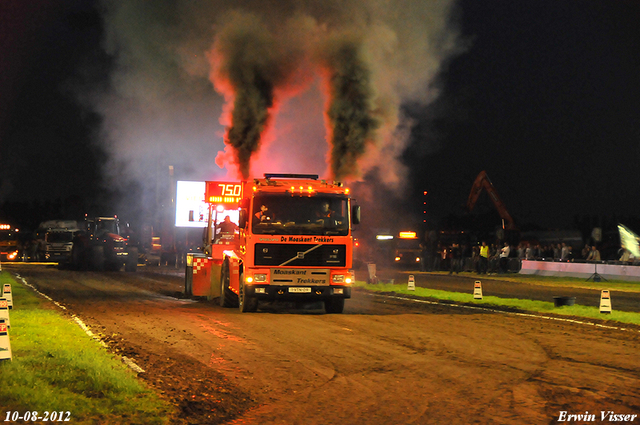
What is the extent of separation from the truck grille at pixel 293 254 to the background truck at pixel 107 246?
24.0 m

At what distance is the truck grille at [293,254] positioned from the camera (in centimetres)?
1615

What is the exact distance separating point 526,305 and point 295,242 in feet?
23.6

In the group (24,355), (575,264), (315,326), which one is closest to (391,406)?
(24,355)

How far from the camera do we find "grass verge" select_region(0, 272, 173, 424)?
6723mm

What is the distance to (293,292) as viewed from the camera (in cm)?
1620

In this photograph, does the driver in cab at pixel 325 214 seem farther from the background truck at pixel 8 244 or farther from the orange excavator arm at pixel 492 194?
the background truck at pixel 8 244

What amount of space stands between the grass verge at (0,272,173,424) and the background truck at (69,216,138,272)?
27927 millimetres

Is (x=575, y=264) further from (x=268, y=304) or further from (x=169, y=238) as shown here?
(x=169, y=238)

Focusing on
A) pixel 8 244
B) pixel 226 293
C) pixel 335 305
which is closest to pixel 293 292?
pixel 335 305

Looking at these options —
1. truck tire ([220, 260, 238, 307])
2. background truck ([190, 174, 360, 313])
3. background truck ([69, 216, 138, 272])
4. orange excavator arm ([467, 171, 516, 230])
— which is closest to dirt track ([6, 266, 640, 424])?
background truck ([190, 174, 360, 313])

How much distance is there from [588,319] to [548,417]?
1003 centimetres

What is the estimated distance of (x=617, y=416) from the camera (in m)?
6.90

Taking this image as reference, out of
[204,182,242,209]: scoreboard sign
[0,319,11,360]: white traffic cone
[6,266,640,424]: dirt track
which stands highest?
[204,182,242,209]: scoreboard sign

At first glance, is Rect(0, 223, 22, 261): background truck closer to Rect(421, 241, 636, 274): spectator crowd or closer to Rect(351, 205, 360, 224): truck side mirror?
Rect(421, 241, 636, 274): spectator crowd
